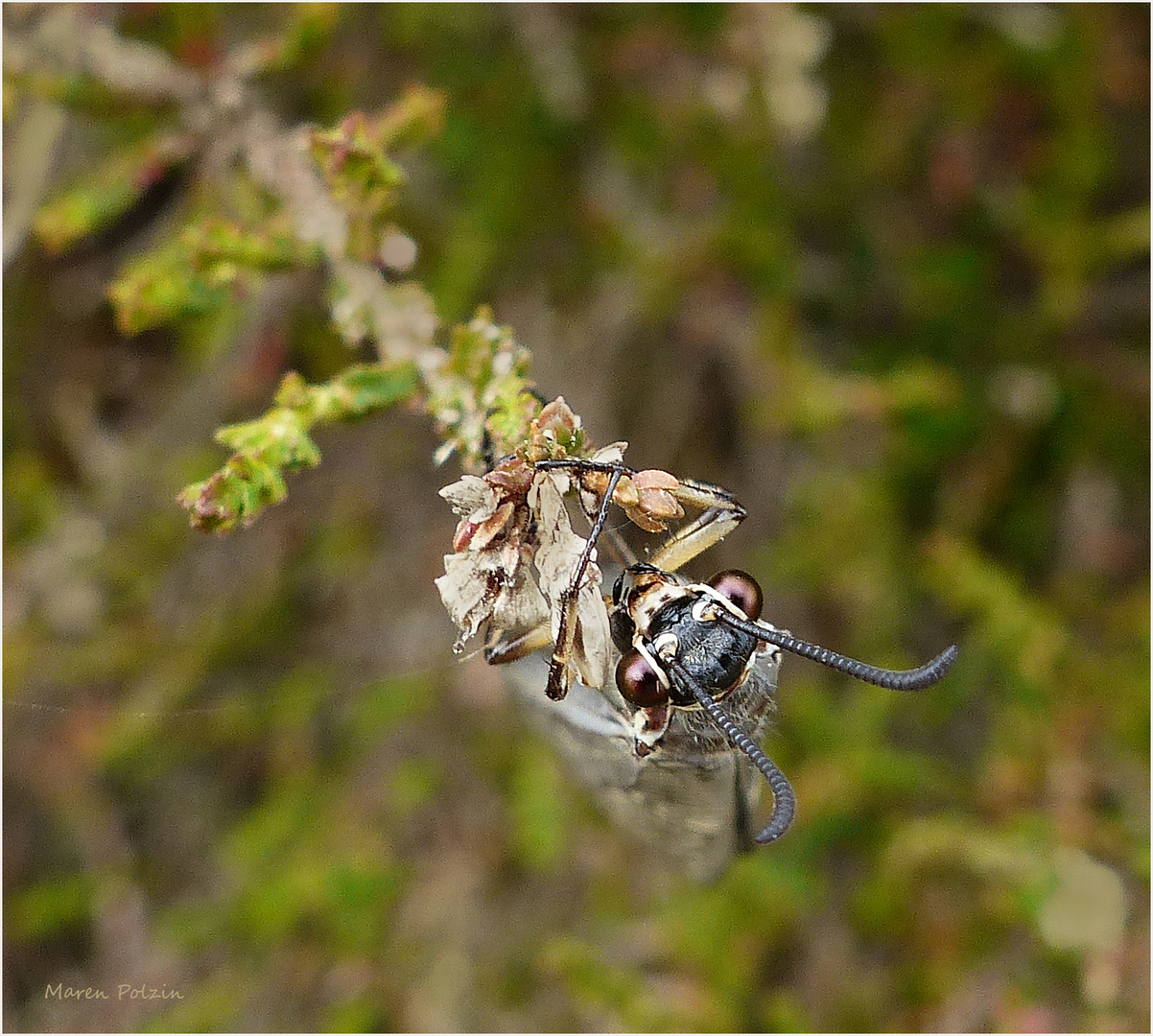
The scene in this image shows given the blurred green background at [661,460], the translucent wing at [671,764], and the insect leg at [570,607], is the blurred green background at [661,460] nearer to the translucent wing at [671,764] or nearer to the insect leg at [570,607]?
the translucent wing at [671,764]

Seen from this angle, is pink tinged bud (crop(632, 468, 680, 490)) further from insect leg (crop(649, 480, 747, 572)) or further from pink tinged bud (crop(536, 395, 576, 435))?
insect leg (crop(649, 480, 747, 572))

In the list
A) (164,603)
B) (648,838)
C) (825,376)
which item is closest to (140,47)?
(164,603)

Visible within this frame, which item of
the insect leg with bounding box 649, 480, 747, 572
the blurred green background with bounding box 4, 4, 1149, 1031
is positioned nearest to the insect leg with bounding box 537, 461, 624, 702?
the insect leg with bounding box 649, 480, 747, 572

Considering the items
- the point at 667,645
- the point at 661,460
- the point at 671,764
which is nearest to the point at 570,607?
the point at 667,645

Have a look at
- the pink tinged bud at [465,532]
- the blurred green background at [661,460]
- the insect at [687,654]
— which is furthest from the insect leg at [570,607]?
the blurred green background at [661,460]

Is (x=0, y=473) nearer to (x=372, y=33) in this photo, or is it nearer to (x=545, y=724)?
(x=372, y=33)

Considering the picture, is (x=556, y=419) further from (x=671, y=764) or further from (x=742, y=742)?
(x=671, y=764)
